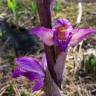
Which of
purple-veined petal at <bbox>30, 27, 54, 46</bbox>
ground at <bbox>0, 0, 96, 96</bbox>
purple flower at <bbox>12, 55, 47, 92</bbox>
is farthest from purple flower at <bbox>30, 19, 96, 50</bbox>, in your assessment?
ground at <bbox>0, 0, 96, 96</bbox>

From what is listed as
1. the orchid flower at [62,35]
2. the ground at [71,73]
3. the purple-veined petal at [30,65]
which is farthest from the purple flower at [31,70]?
the ground at [71,73]

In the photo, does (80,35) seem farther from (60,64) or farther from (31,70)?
(31,70)

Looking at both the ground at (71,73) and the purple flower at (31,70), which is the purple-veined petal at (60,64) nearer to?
the purple flower at (31,70)

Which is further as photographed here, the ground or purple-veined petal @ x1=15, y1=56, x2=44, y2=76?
the ground

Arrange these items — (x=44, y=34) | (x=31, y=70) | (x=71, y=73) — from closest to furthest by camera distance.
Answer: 1. (x=44, y=34)
2. (x=31, y=70)
3. (x=71, y=73)

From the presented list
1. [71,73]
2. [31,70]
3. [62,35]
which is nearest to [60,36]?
[62,35]

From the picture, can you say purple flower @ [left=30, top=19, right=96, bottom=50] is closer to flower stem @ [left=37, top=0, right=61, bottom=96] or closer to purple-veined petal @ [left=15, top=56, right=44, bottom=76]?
flower stem @ [left=37, top=0, right=61, bottom=96]

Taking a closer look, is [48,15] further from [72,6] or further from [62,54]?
[72,6]

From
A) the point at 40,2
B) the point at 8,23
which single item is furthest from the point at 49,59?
the point at 8,23

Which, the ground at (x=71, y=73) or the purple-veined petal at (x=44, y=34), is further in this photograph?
the ground at (x=71, y=73)
